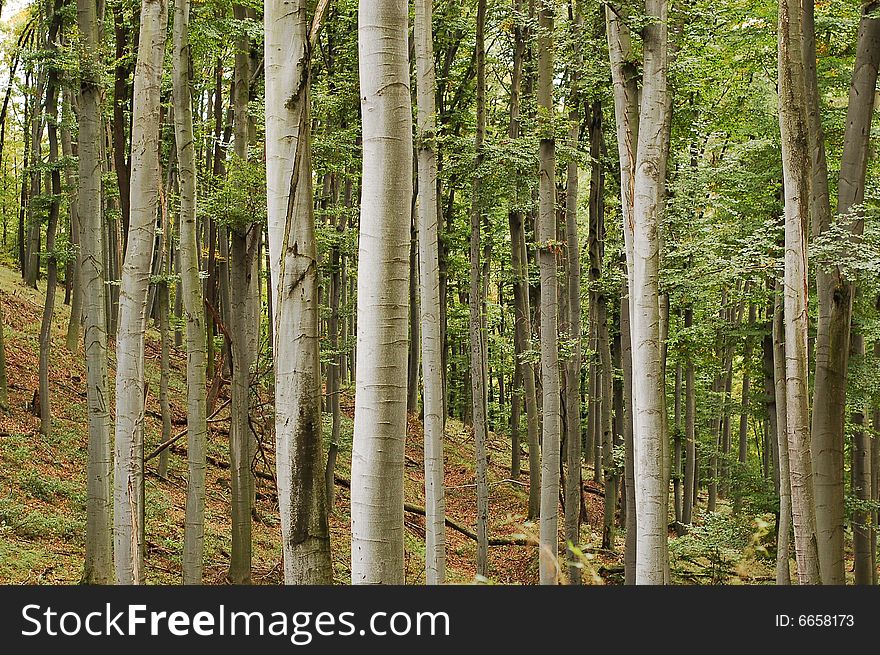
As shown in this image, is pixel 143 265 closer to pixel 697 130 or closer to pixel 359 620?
pixel 359 620

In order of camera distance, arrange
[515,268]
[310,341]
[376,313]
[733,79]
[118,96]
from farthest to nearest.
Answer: [515,268]
[733,79]
[118,96]
[310,341]
[376,313]

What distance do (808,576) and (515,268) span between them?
7.93 m

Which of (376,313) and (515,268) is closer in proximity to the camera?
(376,313)

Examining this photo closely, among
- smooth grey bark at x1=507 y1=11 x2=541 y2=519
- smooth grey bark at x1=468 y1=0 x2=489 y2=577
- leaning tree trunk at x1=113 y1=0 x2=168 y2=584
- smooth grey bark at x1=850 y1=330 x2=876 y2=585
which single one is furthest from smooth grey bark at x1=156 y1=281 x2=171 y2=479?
smooth grey bark at x1=850 y1=330 x2=876 y2=585

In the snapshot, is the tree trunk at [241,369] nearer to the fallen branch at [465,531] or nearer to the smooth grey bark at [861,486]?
the fallen branch at [465,531]

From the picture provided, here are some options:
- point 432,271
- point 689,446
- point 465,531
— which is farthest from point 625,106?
point 689,446

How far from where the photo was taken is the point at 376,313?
2990mm

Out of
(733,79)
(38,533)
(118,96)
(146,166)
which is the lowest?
(38,533)

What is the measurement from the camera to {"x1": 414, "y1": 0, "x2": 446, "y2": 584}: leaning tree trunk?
28.6ft

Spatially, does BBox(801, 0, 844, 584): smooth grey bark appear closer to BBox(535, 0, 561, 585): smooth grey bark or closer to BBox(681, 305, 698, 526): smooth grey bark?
BBox(535, 0, 561, 585): smooth grey bark

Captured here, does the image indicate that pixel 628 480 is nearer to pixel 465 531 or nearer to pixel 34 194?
pixel 465 531

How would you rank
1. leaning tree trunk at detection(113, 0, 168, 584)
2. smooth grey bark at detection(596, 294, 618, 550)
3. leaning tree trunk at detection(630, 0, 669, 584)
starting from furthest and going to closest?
1. smooth grey bark at detection(596, 294, 618, 550)
2. leaning tree trunk at detection(630, 0, 669, 584)
3. leaning tree trunk at detection(113, 0, 168, 584)

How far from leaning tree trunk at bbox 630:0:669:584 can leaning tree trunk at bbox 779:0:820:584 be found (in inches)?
41.6

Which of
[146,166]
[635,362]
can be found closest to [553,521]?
[635,362]
